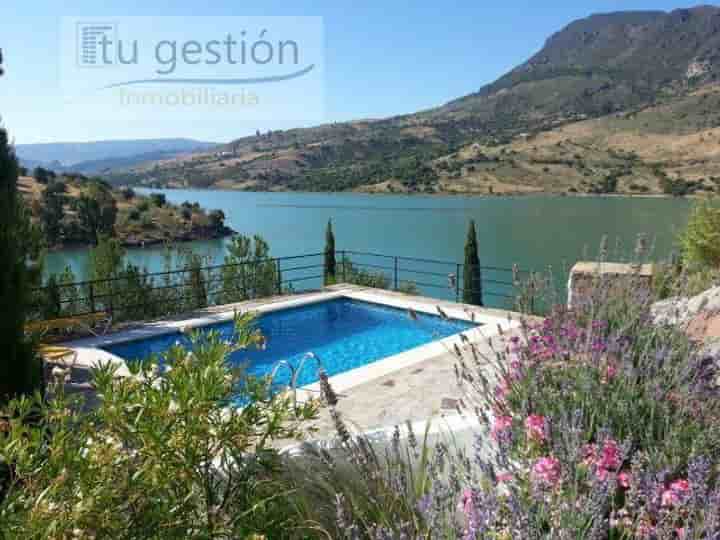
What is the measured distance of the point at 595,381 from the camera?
228 centimetres

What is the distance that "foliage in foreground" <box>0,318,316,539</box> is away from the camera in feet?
4.56

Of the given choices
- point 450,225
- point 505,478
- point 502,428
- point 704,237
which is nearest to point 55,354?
point 502,428

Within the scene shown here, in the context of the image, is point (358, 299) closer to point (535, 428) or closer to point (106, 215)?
point (535, 428)

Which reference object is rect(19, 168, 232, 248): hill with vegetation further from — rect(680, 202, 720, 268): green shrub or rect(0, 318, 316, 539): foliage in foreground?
rect(0, 318, 316, 539): foliage in foreground

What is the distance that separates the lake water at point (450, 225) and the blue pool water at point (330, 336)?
1123cm

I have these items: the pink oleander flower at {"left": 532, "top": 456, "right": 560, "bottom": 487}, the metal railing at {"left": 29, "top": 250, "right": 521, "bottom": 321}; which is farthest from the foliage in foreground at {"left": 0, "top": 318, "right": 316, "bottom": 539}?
the metal railing at {"left": 29, "top": 250, "right": 521, "bottom": 321}

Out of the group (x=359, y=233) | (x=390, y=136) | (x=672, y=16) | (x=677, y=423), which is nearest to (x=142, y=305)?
(x=677, y=423)

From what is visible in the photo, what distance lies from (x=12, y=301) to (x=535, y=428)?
10.5 ft

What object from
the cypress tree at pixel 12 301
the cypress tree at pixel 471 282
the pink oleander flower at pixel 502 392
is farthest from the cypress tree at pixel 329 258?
the pink oleander flower at pixel 502 392

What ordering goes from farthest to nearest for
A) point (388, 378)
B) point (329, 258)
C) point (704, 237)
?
point (329, 258)
point (704, 237)
point (388, 378)

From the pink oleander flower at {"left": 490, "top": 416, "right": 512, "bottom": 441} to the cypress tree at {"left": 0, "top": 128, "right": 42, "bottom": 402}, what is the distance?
2.95 metres

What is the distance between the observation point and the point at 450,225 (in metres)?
38.5

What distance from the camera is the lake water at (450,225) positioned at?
28578 mm

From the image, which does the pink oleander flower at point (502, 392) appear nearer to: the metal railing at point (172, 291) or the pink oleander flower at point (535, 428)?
the pink oleander flower at point (535, 428)
